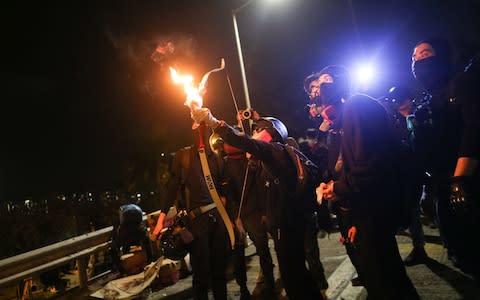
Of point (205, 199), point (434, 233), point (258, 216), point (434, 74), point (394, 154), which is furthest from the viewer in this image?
point (434, 233)

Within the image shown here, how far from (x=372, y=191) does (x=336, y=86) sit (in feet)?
3.77

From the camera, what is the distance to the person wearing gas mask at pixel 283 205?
10.6 ft

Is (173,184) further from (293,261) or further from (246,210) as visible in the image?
(293,261)

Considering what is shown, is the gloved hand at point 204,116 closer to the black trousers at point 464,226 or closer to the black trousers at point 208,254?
the black trousers at point 208,254

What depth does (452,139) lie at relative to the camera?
2.98 meters

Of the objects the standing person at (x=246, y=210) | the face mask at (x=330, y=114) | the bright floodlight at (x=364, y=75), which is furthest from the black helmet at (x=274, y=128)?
the bright floodlight at (x=364, y=75)

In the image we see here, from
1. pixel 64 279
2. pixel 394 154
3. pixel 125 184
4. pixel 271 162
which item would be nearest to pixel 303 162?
pixel 271 162

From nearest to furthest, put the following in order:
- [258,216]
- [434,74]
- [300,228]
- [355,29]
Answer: [434,74] < [300,228] < [258,216] < [355,29]

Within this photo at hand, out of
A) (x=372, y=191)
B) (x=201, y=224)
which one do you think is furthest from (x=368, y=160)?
(x=201, y=224)

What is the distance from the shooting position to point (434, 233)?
727 centimetres

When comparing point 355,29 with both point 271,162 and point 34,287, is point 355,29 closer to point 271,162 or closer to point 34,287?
point 271,162

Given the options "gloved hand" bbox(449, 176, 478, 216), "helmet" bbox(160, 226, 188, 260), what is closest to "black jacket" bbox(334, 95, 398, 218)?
"gloved hand" bbox(449, 176, 478, 216)

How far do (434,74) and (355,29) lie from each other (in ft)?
34.0

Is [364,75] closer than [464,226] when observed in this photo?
No
